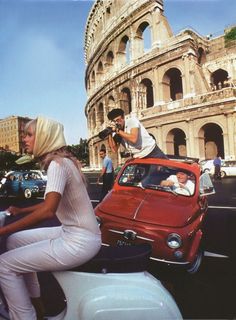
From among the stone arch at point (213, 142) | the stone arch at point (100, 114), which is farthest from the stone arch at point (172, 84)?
the stone arch at point (100, 114)

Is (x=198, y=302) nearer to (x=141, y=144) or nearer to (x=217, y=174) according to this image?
(x=141, y=144)

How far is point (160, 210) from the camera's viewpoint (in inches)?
178

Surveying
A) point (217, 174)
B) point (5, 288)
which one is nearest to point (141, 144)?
point (5, 288)

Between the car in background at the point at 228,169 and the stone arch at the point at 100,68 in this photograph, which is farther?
the stone arch at the point at 100,68

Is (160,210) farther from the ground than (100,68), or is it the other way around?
(100,68)

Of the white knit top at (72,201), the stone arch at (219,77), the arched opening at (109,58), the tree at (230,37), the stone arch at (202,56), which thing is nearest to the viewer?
the white knit top at (72,201)

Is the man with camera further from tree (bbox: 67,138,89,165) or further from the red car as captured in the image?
tree (bbox: 67,138,89,165)

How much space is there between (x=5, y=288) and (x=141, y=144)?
368 cm

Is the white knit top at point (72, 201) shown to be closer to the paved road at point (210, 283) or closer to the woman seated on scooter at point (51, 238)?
the woman seated on scooter at point (51, 238)

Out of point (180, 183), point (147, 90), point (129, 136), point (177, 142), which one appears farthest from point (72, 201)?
point (147, 90)

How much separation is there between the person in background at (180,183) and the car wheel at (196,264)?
94 cm

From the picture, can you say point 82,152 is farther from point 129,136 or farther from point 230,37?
point 129,136

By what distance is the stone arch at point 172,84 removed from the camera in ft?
97.6

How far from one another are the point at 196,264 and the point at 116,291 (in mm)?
2936
